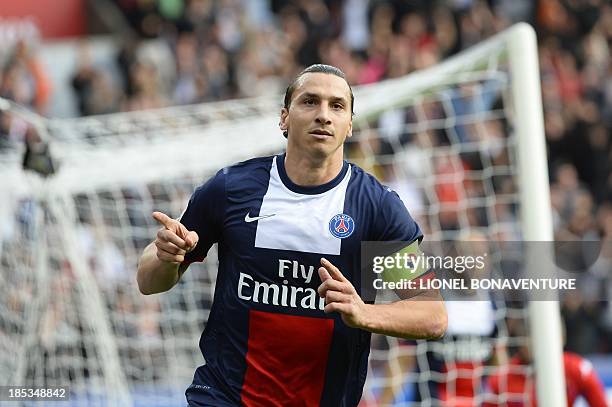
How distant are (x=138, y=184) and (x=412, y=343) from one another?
2.46 m

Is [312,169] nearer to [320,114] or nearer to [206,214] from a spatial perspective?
[320,114]

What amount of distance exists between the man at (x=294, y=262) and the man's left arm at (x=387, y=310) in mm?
11

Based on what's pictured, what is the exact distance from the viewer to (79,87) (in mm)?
16797

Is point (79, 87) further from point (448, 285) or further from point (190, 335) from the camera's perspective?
point (448, 285)

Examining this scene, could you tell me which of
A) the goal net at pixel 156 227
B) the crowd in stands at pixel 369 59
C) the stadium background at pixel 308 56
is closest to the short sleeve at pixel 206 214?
the goal net at pixel 156 227

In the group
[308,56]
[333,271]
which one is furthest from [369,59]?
[333,271]

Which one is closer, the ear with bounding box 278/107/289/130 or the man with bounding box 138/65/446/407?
the man with bounding box 138/65/446/407

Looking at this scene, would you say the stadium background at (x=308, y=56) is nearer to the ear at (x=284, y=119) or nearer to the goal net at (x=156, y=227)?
the goal net at (x=156, y=227)

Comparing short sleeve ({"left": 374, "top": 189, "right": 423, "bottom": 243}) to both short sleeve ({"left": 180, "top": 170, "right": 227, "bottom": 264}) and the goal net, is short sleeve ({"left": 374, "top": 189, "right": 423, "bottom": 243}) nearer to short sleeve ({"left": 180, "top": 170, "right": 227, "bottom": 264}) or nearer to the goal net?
short sleeve ({"left": 180, "top": 170, "right": 227, "bottom": 264})

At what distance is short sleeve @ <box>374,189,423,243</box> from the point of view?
15.3 ft

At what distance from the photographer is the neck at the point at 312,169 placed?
4746 mm

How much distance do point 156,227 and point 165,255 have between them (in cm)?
506

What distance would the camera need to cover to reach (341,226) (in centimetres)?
468

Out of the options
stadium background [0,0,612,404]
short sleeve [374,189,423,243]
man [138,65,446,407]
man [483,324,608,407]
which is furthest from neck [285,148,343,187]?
stadium background [0,0,612,404]
